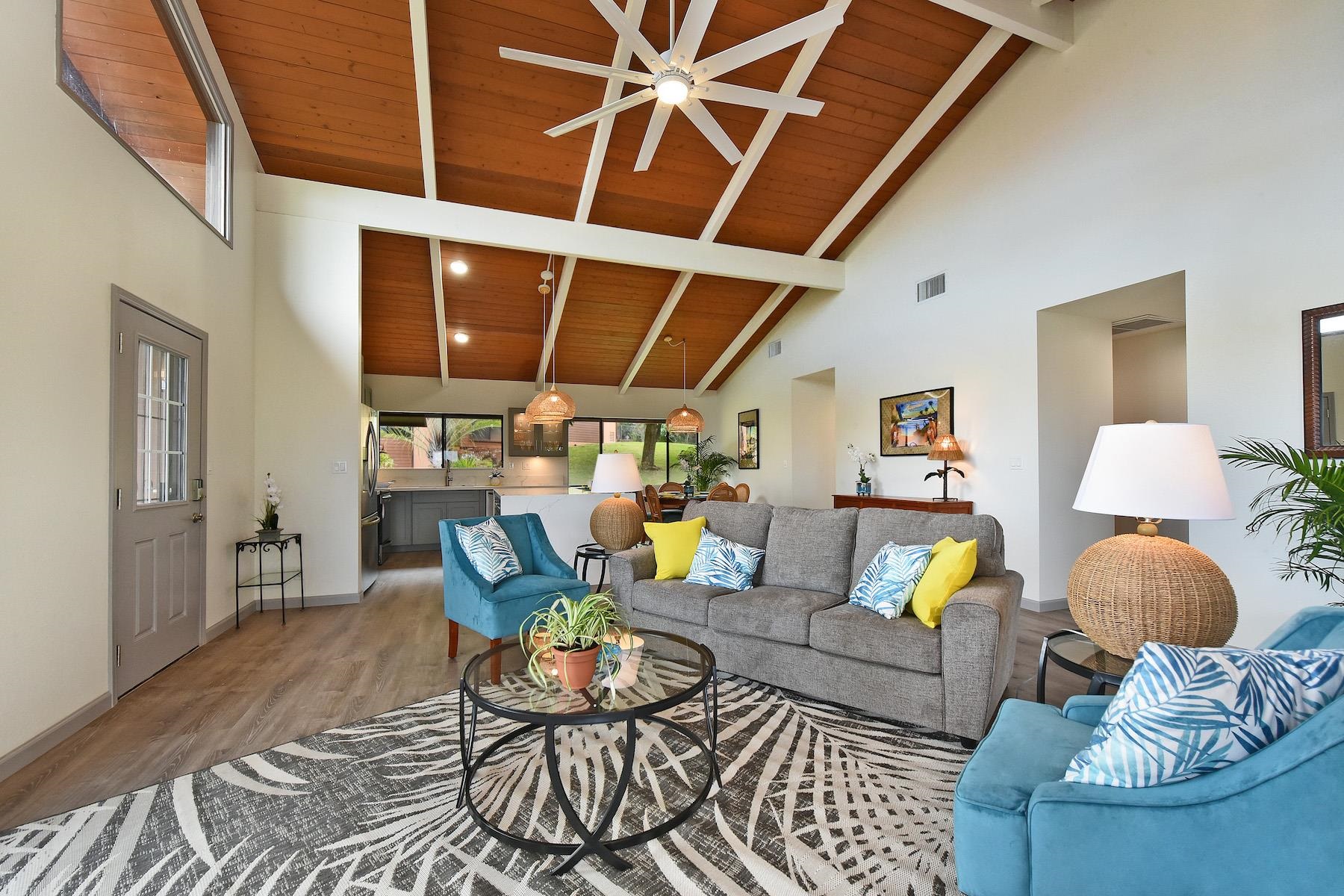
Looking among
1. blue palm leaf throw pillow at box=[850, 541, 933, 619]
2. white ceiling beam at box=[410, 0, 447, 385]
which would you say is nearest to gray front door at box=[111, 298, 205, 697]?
white ceiling beam at box=[410, 0, 447, 385]

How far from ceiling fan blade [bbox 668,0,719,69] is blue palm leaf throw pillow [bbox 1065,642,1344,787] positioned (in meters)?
2.93

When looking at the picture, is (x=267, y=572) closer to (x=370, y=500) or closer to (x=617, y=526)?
(x=370, y=500)

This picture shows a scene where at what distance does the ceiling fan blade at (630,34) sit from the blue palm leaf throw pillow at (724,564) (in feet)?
8.41

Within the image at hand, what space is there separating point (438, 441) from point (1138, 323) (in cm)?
852

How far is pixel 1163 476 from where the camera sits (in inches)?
86.1

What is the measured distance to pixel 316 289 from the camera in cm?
520

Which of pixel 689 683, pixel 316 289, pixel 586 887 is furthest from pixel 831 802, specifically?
pixel 316 289

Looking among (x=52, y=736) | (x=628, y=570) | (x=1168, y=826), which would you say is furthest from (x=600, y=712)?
(x=52, y=736)

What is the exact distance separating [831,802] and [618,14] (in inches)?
134

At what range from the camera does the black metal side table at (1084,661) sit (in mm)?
2119

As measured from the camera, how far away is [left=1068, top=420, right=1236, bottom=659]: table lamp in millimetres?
2150

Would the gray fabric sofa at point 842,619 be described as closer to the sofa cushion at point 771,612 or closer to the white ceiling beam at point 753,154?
the sofa cushion at point 771,612

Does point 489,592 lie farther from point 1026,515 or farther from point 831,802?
point 1026,515

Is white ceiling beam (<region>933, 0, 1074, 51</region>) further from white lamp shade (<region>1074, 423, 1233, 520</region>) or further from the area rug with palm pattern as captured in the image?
the area rug with palm pattern
